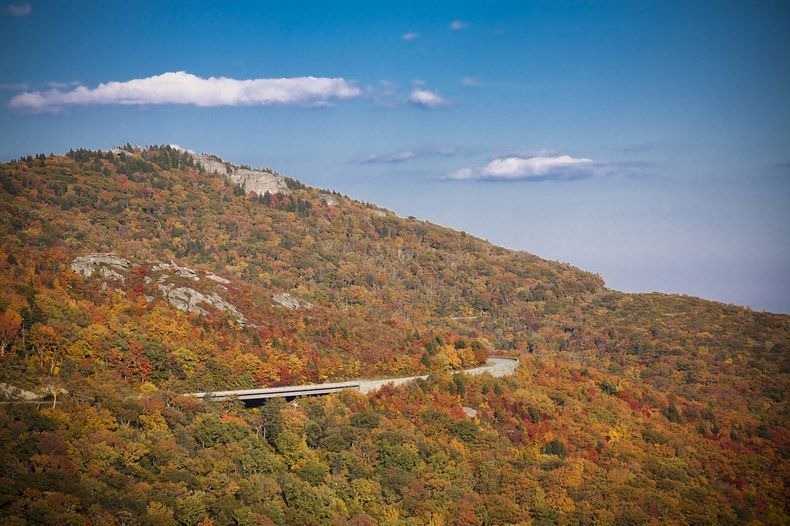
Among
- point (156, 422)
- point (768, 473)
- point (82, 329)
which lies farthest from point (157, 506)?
point (768, 473)

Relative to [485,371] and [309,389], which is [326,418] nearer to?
[309,389]

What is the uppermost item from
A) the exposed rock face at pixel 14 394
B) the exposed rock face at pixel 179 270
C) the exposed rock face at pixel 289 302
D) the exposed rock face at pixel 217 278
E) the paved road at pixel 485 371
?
the exposed rock face at pixel 179 270

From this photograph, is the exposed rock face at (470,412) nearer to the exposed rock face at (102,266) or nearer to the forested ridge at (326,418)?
the forested ridge at (326,418)

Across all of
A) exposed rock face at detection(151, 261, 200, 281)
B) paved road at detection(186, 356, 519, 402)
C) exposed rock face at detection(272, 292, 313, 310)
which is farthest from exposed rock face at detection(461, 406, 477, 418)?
exposed rock face at detection(151, 261, 200, 281)

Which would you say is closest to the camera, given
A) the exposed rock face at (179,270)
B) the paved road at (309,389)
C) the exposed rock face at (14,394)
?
the exposed rock face at (14,394)

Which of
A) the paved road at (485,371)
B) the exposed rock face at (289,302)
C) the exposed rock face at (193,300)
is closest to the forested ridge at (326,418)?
the exposed rock face at (289,302)

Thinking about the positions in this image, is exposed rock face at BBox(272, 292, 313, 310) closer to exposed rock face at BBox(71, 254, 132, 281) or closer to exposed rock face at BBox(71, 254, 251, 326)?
exposed rock face at BBox(71, 254, 251, 326)

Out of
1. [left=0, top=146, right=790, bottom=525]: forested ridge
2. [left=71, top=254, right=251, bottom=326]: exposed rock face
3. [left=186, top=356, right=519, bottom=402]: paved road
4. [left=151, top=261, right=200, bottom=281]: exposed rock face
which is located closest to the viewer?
[left=0, top=146, right=790, bottom=525]: forested ridge
